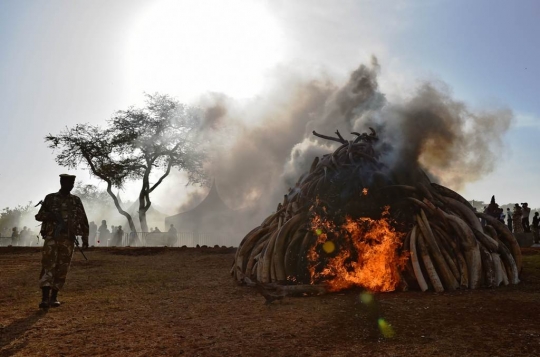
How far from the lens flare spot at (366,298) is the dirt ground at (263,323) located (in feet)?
0.27

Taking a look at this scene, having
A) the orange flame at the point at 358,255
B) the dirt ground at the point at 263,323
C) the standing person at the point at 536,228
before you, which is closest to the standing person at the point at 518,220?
the standing person at the point at 536,228

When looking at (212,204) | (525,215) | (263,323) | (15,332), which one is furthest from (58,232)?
(212,204)

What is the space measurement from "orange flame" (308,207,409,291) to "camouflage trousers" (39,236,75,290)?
185 inches

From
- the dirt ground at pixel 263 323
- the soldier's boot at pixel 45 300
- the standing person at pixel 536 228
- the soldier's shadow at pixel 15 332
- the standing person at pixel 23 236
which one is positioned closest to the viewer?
the dirt ground at pixel 263 323

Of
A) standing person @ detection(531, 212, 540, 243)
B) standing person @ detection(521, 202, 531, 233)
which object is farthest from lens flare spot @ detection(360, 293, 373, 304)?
standing person @ detection(521, 202, 531, 233)

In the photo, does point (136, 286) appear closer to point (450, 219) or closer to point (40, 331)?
point (40, 331)

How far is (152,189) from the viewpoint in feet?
114

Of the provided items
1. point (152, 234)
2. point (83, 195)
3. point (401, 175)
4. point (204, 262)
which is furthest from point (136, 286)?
point (83, 195)

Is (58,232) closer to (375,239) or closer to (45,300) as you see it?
(45,300)

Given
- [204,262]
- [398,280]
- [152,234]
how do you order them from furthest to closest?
1. [152,234]
2. [204,262]
3. [398,280]

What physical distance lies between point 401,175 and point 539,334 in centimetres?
529

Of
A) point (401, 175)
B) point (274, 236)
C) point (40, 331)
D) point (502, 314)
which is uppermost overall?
point (401, 175)

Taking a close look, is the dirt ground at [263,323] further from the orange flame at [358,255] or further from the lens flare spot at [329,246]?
the lens flare spot at [329,246]

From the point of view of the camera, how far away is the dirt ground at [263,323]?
4.27 m
